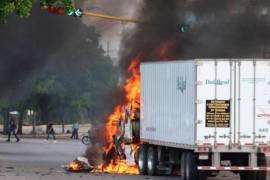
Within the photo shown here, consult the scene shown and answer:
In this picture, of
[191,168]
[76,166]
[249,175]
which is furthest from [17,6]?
[76,166]

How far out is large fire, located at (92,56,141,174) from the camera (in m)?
25.5

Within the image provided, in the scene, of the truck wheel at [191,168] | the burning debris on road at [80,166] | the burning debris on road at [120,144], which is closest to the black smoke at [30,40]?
the burning debris on road at [120,144]

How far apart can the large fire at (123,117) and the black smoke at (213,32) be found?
3.15 m

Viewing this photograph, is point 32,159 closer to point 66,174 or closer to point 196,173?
point 66,174

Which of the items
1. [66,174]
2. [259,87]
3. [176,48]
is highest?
[176,48]

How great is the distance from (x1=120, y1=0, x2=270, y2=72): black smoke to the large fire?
124 inches

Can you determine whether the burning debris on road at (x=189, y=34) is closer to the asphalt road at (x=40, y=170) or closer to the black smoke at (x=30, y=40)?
the black smoke at (x=30, y=40)

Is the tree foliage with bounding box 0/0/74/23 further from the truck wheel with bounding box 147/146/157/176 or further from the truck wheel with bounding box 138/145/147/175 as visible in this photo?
the truck wheel with bounding box 138/145/147/175

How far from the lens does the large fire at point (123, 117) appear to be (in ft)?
83.6

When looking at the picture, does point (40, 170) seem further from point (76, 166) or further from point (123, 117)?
point (123, 117)

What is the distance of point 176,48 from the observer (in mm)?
32156

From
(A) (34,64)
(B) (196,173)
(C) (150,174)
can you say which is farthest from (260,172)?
(A) (34,64)

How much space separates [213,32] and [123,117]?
7687 millimetres

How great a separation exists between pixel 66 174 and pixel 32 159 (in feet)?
27.2
